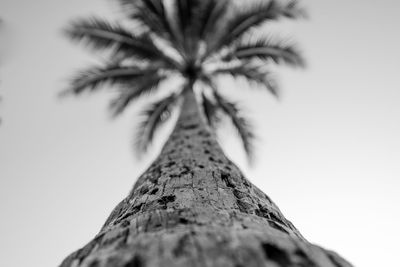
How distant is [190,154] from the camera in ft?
9.01

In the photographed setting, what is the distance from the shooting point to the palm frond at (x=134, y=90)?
21.1 ft

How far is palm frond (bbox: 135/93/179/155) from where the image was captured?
21.9 ft

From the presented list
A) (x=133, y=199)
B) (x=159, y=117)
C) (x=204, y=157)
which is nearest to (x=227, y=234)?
(x=133, y=199)

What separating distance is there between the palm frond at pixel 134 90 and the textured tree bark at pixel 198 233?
455 centimetres

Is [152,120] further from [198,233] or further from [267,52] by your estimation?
[198,233]

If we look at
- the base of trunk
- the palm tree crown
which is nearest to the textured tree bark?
the base of trunk

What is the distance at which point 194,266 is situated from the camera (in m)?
0.92

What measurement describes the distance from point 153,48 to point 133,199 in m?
4.60

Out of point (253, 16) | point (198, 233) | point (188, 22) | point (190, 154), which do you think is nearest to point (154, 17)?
point (188, 22)

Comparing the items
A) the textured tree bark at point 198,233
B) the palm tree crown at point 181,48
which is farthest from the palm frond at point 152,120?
the textured tree bark at point 198,233

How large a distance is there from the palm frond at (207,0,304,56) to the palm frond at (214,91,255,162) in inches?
49.5

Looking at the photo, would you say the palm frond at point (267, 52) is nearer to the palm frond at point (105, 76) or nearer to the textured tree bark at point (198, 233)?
the palm frond at point (105, 76)

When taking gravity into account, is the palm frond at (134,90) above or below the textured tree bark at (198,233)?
above

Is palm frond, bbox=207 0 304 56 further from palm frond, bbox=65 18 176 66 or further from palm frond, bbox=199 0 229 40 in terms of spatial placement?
palm frond, bbox=65 18 176 66
